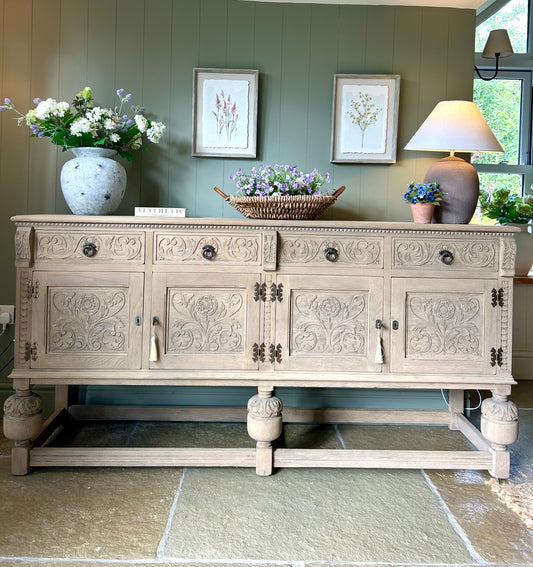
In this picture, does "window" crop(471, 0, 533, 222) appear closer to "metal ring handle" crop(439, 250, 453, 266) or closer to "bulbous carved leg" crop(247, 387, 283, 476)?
A: "metal ring handle" crop(439, 250, 453, 266)

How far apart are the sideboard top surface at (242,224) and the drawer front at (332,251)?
0.05 metres

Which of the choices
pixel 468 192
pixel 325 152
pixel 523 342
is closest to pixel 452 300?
pixel 468 192

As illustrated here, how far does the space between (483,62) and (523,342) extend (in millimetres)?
2070

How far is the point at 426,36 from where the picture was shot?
2789 mm

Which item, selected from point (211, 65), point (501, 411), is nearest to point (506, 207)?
point (501, 411)

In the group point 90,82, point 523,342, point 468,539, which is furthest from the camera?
point 523,342

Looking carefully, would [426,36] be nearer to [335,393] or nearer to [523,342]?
[335,393]

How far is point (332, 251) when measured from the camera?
7.23ft

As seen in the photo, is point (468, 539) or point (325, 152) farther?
point (325, 152)

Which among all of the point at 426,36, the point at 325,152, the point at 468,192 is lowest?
the point at 468,192

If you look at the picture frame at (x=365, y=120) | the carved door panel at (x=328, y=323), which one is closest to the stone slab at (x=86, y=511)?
the carved door panel at (x=328, y=323)

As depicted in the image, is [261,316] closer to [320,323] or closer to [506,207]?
[320,323]

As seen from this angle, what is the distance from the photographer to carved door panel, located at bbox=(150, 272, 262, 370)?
2.19 meters

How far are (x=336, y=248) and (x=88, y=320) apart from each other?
105 centimetres
